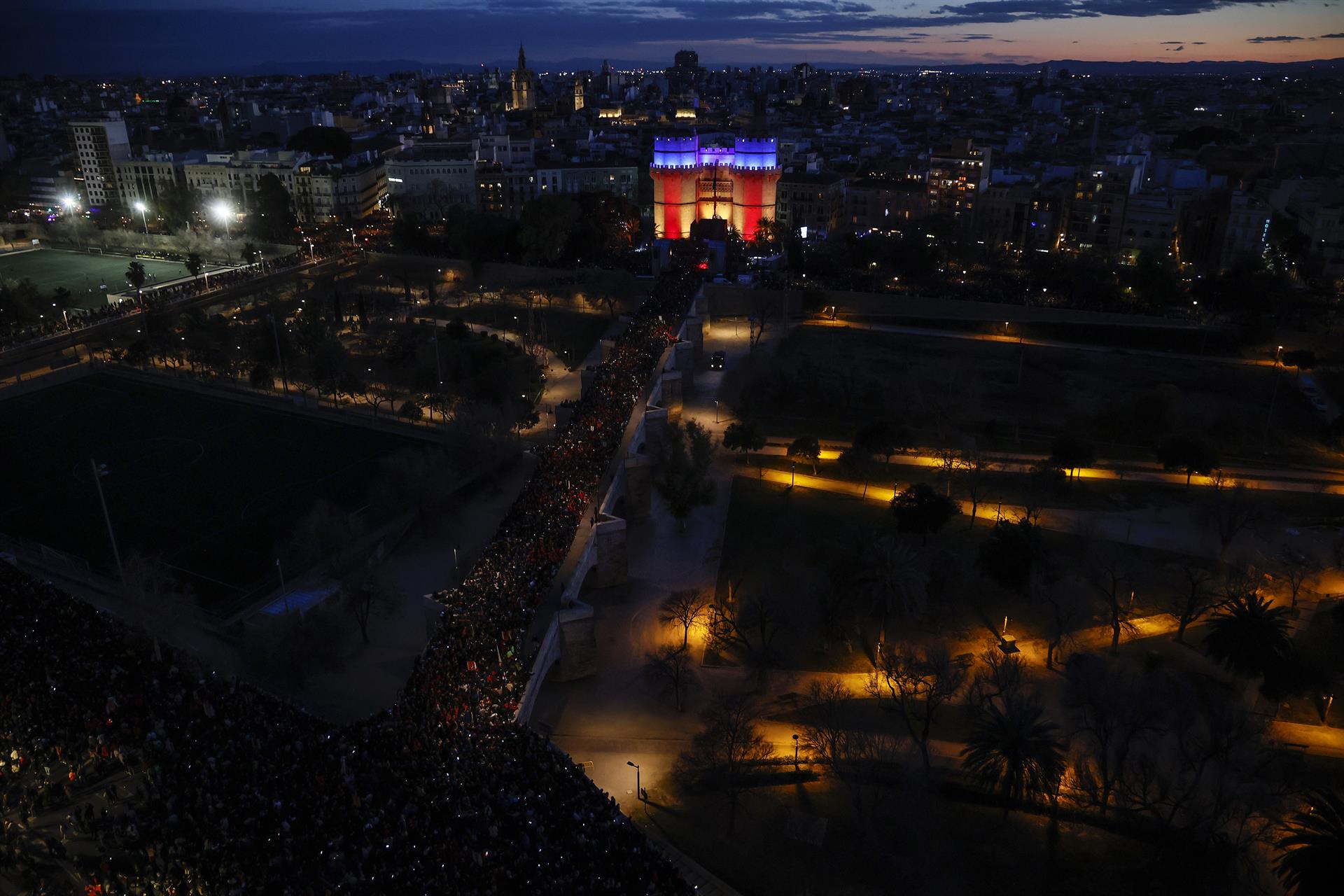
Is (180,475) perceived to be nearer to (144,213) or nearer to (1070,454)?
(1070,454)

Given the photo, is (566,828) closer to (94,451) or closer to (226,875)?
(226,875)

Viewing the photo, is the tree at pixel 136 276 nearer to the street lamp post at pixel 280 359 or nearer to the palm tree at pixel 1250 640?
the street lamp post at pixel 280 359

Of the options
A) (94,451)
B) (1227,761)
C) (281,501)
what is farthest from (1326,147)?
(94,451)

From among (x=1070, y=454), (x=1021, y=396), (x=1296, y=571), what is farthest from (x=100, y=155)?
(x=1296, y=571)

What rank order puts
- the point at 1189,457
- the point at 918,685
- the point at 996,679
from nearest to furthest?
the point at 996,679, the point at 918,685, the point at 1189,457

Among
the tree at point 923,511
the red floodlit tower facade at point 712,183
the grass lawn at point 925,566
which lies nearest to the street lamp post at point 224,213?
the red floodlit tower facade at point 712,183

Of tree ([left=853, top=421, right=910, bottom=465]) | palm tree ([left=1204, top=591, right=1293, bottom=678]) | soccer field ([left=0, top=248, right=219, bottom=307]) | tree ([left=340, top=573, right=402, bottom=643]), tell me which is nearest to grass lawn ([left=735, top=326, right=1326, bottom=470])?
tree ([left=853, top=421, right=910, bottom=465])

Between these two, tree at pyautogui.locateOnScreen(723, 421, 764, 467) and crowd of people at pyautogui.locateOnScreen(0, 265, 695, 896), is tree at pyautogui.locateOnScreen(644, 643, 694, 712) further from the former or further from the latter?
tree at pyautogui.locateOnScreen(723, 421, 764, 467)
